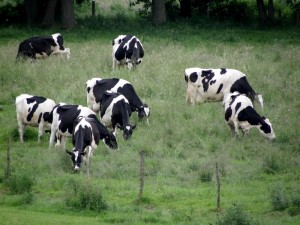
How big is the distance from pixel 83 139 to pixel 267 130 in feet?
18.1

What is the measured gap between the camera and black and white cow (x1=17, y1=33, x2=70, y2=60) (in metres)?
35.7

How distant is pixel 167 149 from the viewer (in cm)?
2414

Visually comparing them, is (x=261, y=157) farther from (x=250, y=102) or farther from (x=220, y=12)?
(x=220, y=12)

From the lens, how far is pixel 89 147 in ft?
76.1

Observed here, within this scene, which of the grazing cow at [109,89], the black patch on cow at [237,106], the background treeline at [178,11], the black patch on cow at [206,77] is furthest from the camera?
the background treeline at [178,11]

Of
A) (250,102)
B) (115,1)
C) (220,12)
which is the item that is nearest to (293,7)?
(220,12)

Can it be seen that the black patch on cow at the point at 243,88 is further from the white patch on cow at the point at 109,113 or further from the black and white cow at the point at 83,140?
the black and white cow at the point at 83,140

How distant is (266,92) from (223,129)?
3926mm

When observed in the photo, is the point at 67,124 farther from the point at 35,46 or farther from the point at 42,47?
the point at 42,47

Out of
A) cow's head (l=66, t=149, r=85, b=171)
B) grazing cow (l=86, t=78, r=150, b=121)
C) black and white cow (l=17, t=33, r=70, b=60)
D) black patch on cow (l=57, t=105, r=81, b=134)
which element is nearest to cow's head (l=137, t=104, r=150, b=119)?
grazing cow (l=86, t=78, r=150, b=121)

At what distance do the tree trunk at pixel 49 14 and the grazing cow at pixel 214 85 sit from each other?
18796mm

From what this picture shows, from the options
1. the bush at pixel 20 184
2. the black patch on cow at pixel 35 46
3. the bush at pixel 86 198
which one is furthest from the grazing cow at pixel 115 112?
the black patch on cow at pixel 35 46

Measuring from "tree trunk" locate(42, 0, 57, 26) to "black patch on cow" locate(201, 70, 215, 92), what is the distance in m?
19.1

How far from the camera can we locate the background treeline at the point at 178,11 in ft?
150
